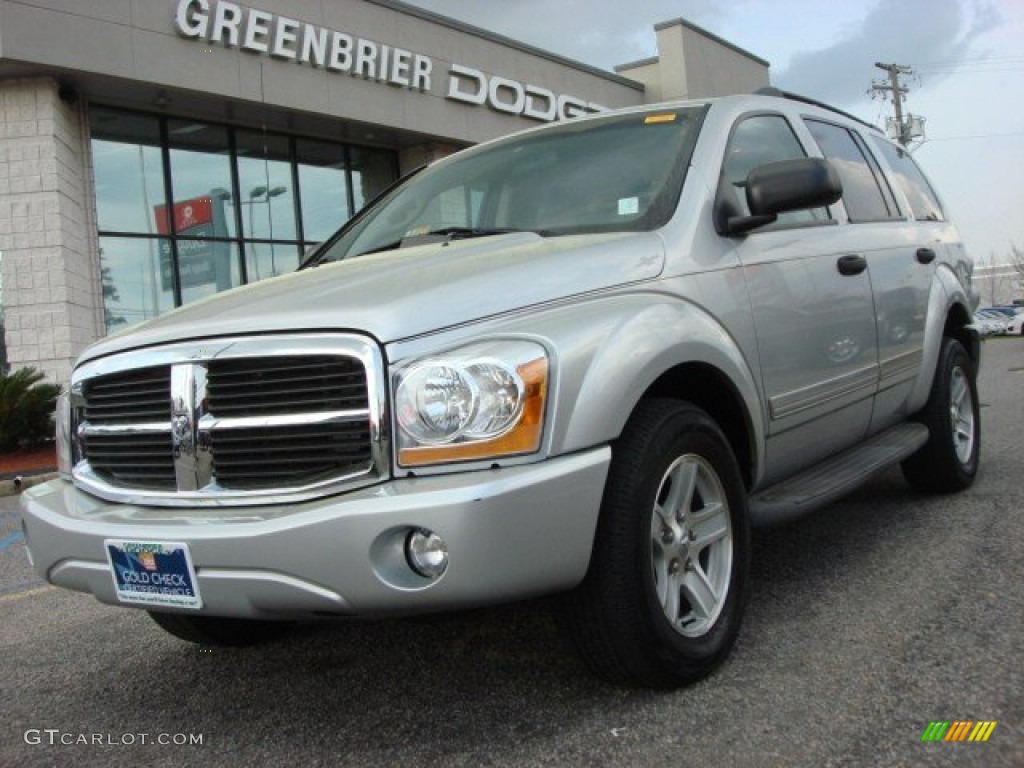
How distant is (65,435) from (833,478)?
2.75 m

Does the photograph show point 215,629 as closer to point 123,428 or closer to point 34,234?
point 123,428

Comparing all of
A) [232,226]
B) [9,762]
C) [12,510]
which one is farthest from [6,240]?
[9,762]

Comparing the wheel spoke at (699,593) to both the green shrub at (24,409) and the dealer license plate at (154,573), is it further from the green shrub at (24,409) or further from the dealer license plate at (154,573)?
the green shrub at (24,409)

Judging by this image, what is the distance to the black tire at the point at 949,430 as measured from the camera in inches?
189

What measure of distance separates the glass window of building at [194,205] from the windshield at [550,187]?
11.5 meters

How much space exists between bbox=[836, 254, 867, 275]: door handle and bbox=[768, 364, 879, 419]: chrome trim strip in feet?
1.35

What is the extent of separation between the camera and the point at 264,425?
7.95 ft

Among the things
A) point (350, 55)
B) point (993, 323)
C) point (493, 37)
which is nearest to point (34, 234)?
point (350, 55)

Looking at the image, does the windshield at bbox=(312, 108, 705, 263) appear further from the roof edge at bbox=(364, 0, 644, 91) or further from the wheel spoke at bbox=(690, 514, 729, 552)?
the roof edge at bbox=(364, 0, 644, 91)

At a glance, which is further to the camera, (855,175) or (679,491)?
(855,175)

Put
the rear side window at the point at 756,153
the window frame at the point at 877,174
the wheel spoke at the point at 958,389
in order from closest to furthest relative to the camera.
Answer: the rear side window at the point at 756,153
the window frame at the point at 877,174
the wheel spoke at the point at 958,389

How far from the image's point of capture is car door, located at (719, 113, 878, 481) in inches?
131

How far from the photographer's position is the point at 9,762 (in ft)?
8.66

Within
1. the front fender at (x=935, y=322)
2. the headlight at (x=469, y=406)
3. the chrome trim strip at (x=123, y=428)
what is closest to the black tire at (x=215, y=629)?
the chrome trim strip at (x=123, y=428)
